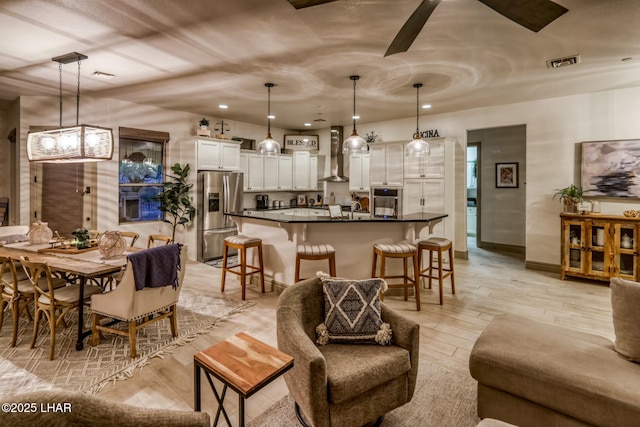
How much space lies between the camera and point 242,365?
159cm

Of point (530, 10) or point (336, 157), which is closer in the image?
point (530, 10)

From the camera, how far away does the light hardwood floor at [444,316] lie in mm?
2314

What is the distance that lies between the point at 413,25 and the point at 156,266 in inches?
107

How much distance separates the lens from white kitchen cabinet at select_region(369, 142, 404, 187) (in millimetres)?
6598

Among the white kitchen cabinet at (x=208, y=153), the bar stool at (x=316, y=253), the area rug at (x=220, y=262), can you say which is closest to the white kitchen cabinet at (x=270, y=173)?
the white kitchen cabinet at (x=208, y=153)

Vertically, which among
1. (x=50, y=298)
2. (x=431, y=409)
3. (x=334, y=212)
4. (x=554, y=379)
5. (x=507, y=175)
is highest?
(x=507, y=175)

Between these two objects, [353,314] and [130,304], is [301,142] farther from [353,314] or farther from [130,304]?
[353,314]

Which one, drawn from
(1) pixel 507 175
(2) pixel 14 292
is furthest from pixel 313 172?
(2) pixel 14 292

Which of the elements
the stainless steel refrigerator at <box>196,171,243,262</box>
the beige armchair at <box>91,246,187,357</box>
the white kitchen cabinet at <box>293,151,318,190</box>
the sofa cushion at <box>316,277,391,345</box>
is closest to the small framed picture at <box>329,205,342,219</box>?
the beige armchair at <box>91,246,187,357</box>

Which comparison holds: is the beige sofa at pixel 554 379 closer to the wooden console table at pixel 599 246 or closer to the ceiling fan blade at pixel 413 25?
the ceiling fan blade at pixel 413 25

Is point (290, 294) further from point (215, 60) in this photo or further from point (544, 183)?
point (544, 183)

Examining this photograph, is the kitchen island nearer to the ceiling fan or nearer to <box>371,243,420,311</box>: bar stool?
<box>371,243,420,311</box>: bar stool

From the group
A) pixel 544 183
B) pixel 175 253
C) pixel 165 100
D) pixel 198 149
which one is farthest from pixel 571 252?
pixel 165 100

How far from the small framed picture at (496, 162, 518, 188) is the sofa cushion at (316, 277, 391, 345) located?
6335 mm
